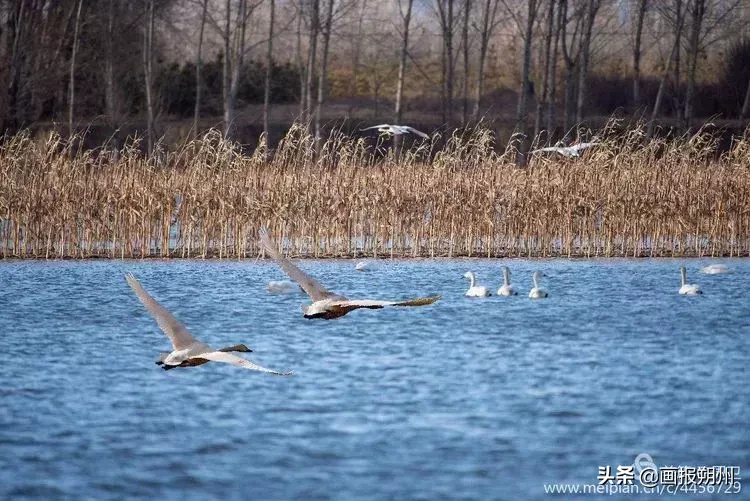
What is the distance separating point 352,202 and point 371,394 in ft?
27.0

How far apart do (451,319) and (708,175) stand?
19.7 feet

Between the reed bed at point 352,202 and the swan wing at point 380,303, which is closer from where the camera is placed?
the swan wing at point 380,303

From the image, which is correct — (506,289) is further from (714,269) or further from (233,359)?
(233,359)

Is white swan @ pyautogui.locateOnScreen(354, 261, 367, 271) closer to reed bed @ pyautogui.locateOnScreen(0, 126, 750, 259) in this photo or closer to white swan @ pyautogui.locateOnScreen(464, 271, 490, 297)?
reed bed @ pyautogui.locateOnScreen(0, 126, 750, 259)

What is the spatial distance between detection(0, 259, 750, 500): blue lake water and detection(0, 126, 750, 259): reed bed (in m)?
2.36

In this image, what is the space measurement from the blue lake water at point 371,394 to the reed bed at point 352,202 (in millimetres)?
2362

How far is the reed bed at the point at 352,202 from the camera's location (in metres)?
16.8

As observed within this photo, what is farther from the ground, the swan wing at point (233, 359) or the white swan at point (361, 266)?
the white swan at point (361, 266)

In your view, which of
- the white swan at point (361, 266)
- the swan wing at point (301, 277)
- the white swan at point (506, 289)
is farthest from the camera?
the white swan at point (361, 266)

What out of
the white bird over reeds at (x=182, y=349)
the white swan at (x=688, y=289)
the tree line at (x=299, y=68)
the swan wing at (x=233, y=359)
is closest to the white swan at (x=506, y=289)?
the white swan at (x=688, y=289)

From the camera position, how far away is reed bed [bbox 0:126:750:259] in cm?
1677

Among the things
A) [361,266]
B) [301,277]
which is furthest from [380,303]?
[361,266]

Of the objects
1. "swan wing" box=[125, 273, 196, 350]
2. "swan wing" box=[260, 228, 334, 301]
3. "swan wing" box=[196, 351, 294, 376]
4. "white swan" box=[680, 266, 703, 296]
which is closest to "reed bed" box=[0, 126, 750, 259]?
"white swan" box=[680, 266, 703, 296]

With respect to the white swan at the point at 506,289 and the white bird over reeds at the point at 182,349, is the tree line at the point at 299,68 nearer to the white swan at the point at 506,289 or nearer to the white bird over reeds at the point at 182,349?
the white swan at the point at 506,289
